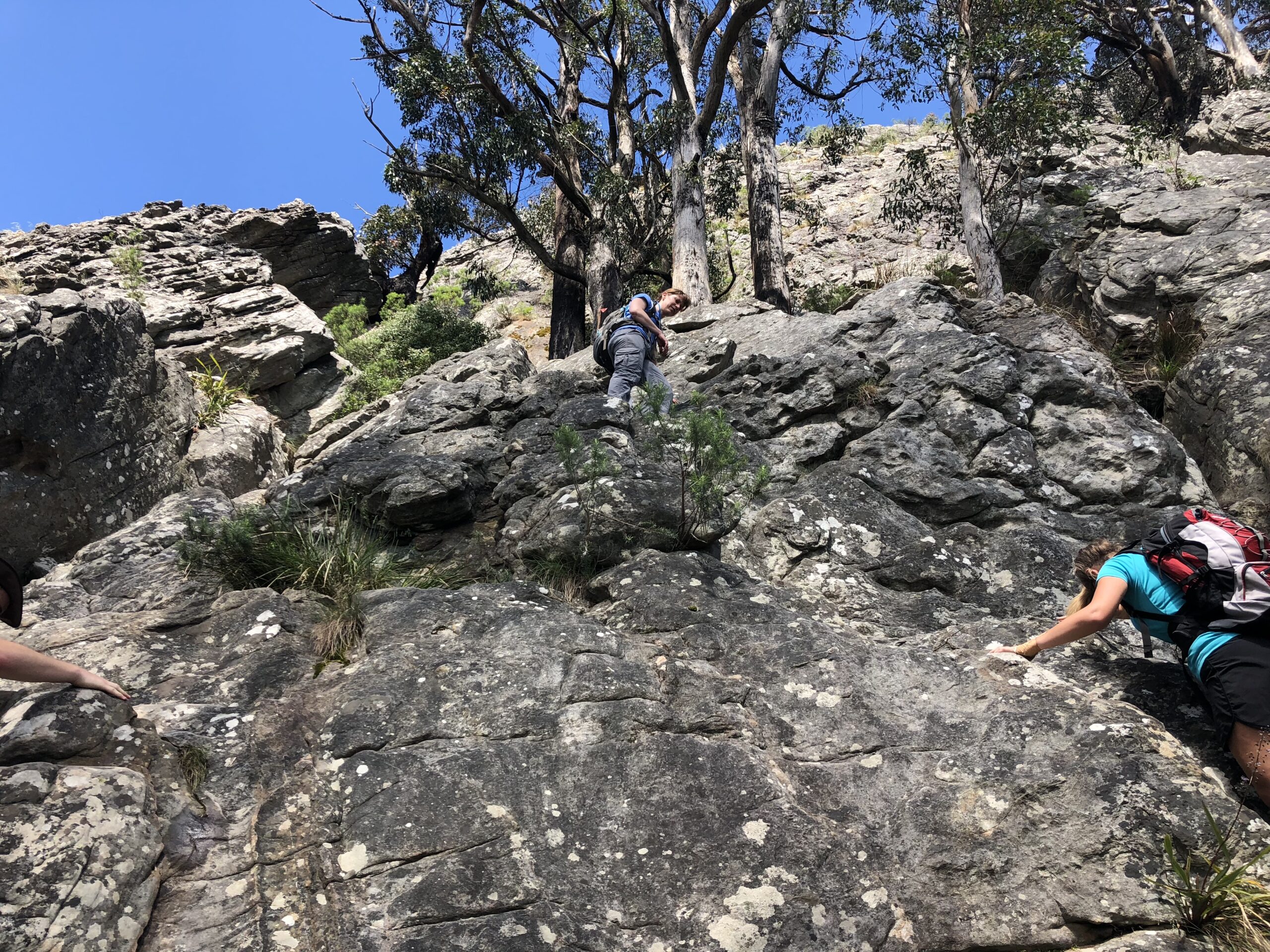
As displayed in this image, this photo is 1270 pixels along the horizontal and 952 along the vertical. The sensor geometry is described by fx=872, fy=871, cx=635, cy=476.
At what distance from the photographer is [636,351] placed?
825 centimetres

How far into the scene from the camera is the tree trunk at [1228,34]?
2030 cm

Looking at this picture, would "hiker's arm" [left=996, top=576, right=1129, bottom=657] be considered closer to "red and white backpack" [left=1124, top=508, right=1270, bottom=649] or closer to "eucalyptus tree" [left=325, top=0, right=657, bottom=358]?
"red and white backpack" [left=1124, top=508, right=1270, bottom=649]

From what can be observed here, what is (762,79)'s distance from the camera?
14.1 meters

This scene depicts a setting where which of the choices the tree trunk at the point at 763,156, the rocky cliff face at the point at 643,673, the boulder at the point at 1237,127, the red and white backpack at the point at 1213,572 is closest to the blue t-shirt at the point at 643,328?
the rocky cliff face at the point at 643,673

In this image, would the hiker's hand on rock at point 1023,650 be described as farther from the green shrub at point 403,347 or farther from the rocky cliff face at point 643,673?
the green shrub at point 403,347

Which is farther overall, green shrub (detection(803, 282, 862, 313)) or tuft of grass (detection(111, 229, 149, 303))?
green shrub (detection(803, 282, 862, 313))

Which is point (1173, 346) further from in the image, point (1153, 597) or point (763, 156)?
point (763, 156)

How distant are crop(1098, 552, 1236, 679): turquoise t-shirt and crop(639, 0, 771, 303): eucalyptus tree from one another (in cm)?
829

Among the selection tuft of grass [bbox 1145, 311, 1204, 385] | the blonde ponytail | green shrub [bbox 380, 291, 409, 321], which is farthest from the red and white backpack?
green shrub [bbox 380, 291, 409, 321]

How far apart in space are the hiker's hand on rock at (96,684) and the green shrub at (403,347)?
329 inches

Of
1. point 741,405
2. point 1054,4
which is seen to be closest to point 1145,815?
point 741,405

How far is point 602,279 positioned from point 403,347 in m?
3.28

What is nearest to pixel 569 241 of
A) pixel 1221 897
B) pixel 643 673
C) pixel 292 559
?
pixel 292 559

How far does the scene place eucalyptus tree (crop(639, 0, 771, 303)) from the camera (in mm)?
12164
